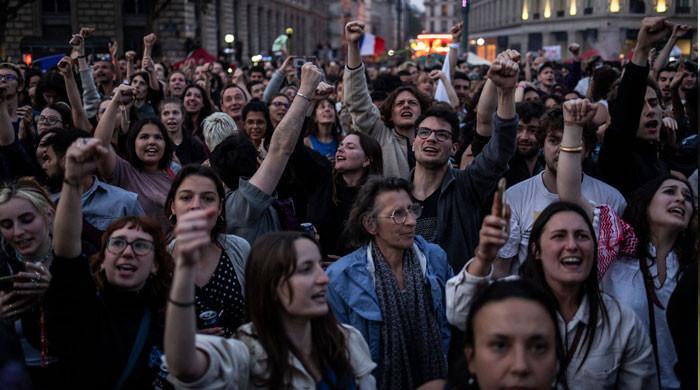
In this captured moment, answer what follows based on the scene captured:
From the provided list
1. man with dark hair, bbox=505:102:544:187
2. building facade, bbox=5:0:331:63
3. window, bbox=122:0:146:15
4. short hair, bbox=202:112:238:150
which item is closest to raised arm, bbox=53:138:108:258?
man with dark hair, bbox=505:102:544:187

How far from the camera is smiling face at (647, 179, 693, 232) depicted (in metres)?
4.09

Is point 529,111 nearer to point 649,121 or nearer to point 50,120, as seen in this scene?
point 649,121

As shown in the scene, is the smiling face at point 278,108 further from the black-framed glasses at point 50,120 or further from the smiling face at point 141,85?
the black-framed glasses at point 50,120

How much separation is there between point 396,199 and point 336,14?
4429 inches

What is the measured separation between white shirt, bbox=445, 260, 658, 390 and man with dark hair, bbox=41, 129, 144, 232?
8.46 feet

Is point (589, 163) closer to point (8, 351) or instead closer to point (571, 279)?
point (571, 279)

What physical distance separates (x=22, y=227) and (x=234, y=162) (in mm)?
1601

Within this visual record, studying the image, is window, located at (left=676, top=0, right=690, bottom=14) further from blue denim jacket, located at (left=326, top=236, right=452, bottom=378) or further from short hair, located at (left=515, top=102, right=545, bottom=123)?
blue denim jacket, located at (left=326, top=236, right=452, bottom=378)

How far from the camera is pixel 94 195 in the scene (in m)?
5.09

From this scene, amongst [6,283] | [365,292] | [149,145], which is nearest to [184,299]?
[6,283]

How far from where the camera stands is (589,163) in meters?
5.44

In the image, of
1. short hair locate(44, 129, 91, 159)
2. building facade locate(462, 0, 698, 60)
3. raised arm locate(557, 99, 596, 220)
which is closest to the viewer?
raised arm locate(557, 99, 596, 220)

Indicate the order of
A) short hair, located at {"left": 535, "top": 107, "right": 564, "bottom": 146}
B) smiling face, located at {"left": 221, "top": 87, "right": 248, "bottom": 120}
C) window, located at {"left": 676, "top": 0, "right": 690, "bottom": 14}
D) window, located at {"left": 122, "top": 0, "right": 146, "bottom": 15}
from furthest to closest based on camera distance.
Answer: window, located at {"left": 676, "top": 0, "right": 690, "bottom": 14} → window, located at {"left": 122, "top": 0, "right": 146, "bottom": 15} → smiling face, located at {"left": 221, "top": 87, "right": 248, "bottom": 120} → short hair, located at {"left": 535, "top": 107, "right": 564, "bottom": 146}

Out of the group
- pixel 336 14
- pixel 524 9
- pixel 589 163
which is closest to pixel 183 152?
pixel 589 163
